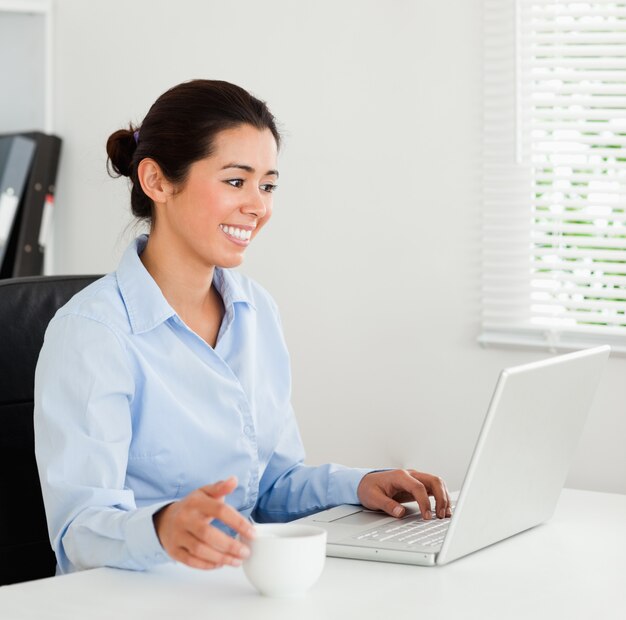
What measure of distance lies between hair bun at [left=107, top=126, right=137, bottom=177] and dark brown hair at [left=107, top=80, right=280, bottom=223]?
5cm

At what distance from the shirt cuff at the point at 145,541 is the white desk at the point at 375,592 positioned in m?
0.02

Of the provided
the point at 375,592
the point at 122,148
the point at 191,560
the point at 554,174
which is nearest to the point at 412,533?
the point at 375,592

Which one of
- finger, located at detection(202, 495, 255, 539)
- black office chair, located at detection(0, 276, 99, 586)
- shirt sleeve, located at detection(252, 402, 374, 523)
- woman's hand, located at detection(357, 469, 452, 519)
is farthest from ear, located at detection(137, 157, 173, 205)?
finger, located at detection(202, 495, 255, 539)

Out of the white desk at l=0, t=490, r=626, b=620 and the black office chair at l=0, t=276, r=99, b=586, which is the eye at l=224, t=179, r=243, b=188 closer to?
the black office chair at l=0, t=276, r=99, b=586

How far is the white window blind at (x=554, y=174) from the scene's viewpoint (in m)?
2.31

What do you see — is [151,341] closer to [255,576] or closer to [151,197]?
[151,197]

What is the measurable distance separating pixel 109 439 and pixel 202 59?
64.9 inches

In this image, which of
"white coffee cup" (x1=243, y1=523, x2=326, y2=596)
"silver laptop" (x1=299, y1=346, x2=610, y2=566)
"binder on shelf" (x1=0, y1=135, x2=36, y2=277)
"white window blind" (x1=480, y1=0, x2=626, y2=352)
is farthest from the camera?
"binder on shelf" (x1=0, y1=135, x2=36, y2=277)

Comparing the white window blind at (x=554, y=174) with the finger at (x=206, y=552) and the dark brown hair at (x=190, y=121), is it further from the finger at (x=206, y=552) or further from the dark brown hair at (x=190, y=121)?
the finger at (x=206, y=552)

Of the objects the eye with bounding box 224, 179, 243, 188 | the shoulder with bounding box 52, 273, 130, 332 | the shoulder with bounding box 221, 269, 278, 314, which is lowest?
the shoulder with bounding box 52, 273, 130, 332

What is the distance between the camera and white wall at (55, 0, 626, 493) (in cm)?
247

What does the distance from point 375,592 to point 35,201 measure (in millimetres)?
2087

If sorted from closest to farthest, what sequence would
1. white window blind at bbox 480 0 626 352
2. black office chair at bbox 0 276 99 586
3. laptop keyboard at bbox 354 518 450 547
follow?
laptop keyboard at bbox 354 518 450 547 < black office chair at bbox 0 276 99 586 < white window blind at bbox 480 0 626 352

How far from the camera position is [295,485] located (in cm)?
173
